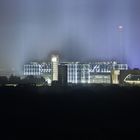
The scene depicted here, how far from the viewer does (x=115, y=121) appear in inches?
1201

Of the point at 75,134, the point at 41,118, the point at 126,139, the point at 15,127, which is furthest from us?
the point at 41,118

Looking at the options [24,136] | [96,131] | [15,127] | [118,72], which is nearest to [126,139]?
[96,131]

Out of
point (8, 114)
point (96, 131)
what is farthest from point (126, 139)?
point (8, 114)

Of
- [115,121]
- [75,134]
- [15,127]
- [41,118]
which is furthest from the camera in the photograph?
[41,118]

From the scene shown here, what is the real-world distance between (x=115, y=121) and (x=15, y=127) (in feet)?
25.4

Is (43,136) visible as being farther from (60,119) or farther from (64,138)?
(60,119)

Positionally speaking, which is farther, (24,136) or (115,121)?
(115,121)

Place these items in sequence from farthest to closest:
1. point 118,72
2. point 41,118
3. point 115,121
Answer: point 118,72
point 41,118
point 115,121

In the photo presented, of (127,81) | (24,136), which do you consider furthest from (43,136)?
(127,81)

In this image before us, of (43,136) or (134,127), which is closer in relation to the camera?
(43,136)

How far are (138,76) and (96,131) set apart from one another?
144 m

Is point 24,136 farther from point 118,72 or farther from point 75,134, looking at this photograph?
point 118,72

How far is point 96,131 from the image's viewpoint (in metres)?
25.6

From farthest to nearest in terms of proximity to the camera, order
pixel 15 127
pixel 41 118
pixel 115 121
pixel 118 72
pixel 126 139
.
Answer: pixel 118 72 < pixel 41 118 < pixel 115 121 < pixel 15 127 < pixel 126 139
